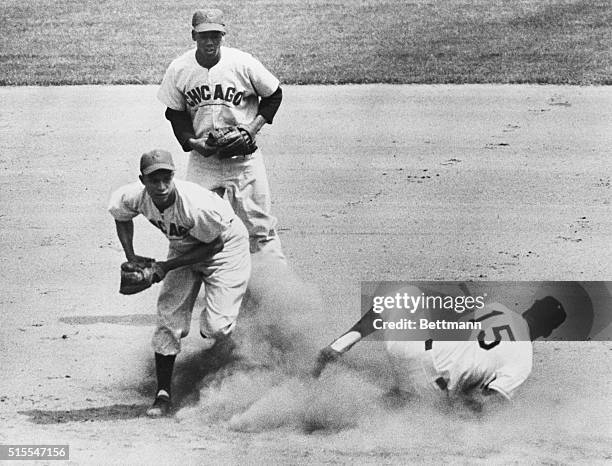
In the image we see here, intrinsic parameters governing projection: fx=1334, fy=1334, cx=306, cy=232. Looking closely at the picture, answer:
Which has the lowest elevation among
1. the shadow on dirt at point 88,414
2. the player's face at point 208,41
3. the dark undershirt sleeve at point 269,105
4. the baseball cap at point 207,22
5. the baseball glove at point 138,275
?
the shadow on dirt at point 88,414

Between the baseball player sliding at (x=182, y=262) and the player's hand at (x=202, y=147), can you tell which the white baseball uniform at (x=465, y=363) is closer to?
the baseball player sliding at (x=182, y=262)

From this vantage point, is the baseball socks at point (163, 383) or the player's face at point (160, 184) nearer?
the player's face at point (160, 184)

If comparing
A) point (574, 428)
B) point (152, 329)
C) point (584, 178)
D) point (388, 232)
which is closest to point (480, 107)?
point (584, 178)

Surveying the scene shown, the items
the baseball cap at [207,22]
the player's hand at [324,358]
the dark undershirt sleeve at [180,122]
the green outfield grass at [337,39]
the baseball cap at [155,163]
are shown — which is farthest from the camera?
the green outfield grass at [337,39]

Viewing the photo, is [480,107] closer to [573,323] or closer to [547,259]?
[547,259]

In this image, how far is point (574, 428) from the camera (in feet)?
20.4

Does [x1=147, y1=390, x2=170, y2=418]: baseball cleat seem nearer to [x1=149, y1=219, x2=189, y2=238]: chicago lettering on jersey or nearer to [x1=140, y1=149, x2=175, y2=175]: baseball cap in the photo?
[x1=149, y1=219, x2=189, y2=238]: chicago lettering on jersey

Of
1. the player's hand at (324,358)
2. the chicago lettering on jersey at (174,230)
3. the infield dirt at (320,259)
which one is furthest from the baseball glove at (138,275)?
the player's hand at (324,358)

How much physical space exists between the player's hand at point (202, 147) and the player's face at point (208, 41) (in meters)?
0.46

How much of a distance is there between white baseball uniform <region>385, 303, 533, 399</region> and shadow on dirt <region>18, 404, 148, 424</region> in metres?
1.27

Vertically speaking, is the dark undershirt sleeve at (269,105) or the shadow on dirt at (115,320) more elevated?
the dark undershirt sleeve at (269,105)

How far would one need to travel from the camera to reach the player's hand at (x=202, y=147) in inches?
282

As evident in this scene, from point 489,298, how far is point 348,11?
9645mm

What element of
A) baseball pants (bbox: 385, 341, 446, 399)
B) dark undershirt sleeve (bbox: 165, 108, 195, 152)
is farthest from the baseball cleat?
dark undershirt sleeve (bbox: 165, 108, 195, 152)
